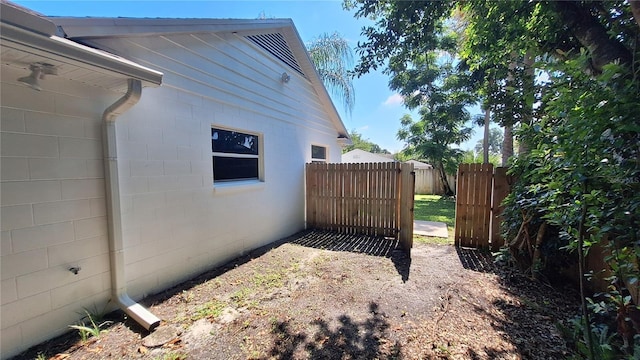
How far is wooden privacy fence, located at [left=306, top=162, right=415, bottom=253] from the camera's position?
21.0 feet

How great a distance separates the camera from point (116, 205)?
3.04 meters

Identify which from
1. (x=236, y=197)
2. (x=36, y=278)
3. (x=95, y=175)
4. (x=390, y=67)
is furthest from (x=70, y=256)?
(x=390, y=67)

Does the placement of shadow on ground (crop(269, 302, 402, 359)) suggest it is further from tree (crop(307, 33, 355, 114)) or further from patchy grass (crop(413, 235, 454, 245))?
tree (crop(307, 33, 355, 114))

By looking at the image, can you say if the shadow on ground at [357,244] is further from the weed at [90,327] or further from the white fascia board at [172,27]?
the white fascia board at [172,27]

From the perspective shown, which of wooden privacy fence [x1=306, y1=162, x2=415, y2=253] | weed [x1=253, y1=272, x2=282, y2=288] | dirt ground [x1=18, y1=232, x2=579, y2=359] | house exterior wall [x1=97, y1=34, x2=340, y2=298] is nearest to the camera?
dirt ground [x1=18, y1=232, x2=579, y2=359]

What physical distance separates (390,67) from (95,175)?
5.00 metres

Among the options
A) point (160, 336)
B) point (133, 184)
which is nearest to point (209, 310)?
point (160, 336)

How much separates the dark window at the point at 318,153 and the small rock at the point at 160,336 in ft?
19.7

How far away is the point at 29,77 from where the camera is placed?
2.36 meters

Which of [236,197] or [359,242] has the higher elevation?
[236,197]

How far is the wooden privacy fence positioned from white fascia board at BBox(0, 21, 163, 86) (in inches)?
192

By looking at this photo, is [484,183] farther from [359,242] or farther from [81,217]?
[81,217]

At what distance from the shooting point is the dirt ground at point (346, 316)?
2.45 meters

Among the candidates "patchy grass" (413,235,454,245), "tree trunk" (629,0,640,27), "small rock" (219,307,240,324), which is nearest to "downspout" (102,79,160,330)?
"small rock" (219,307,240,324)
